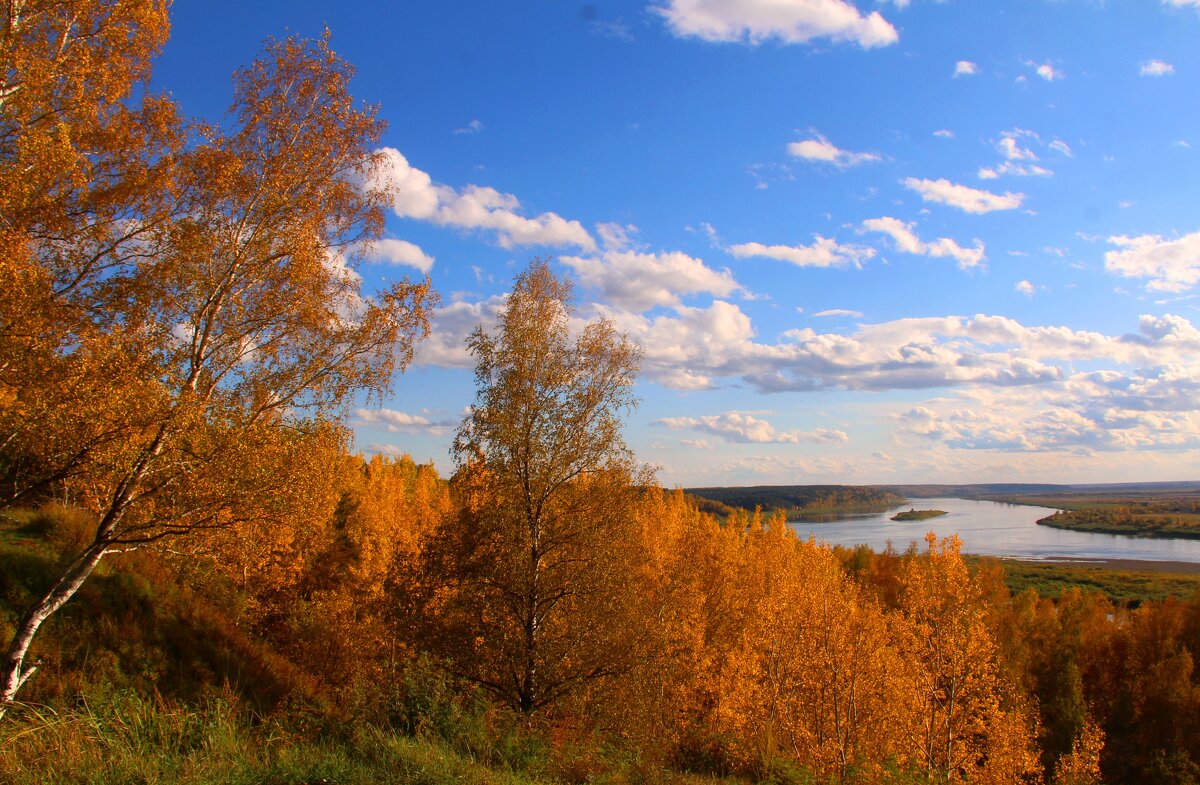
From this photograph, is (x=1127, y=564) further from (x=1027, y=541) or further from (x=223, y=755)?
(x=223, y=755)

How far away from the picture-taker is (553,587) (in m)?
15.0

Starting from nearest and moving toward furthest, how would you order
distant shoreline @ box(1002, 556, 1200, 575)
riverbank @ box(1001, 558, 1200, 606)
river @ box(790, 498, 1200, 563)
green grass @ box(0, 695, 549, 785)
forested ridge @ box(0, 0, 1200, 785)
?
green grass @ box(0, 695, 549, 785), forested ridge @ box(0, 0, 1200, 785), riverbank @ box(1001, 558, 1200, 606), distant shoreline @ box(1002, 556, 1200, 575), river @ box(790, 498, 1200, 563)

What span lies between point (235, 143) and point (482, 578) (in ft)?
31.6

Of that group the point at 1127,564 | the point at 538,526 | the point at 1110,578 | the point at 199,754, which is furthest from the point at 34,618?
the point at 1127,564

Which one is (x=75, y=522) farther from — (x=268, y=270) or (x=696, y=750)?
(x=696, y=750)

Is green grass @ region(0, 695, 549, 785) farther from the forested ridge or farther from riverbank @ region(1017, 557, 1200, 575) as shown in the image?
riverbank @ region(1017, 557, 1200, 575)

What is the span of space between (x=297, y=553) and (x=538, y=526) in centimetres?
1428

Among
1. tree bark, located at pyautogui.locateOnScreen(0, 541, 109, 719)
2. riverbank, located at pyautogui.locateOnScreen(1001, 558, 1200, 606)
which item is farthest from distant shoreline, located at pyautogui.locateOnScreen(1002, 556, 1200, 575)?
tree bark, located at pyautogui.locateOnScreen(0, 541, 109, 719)

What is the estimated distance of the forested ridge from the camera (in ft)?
25.2

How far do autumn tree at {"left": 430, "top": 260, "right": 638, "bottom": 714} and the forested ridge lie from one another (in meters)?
0.07

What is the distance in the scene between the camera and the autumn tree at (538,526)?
1440cm

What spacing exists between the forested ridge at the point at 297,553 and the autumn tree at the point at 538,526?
66 mm

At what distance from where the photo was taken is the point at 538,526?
15.3m

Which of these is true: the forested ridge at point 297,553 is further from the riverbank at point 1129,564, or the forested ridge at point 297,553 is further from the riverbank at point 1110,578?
the riverbank at point 1129,564
